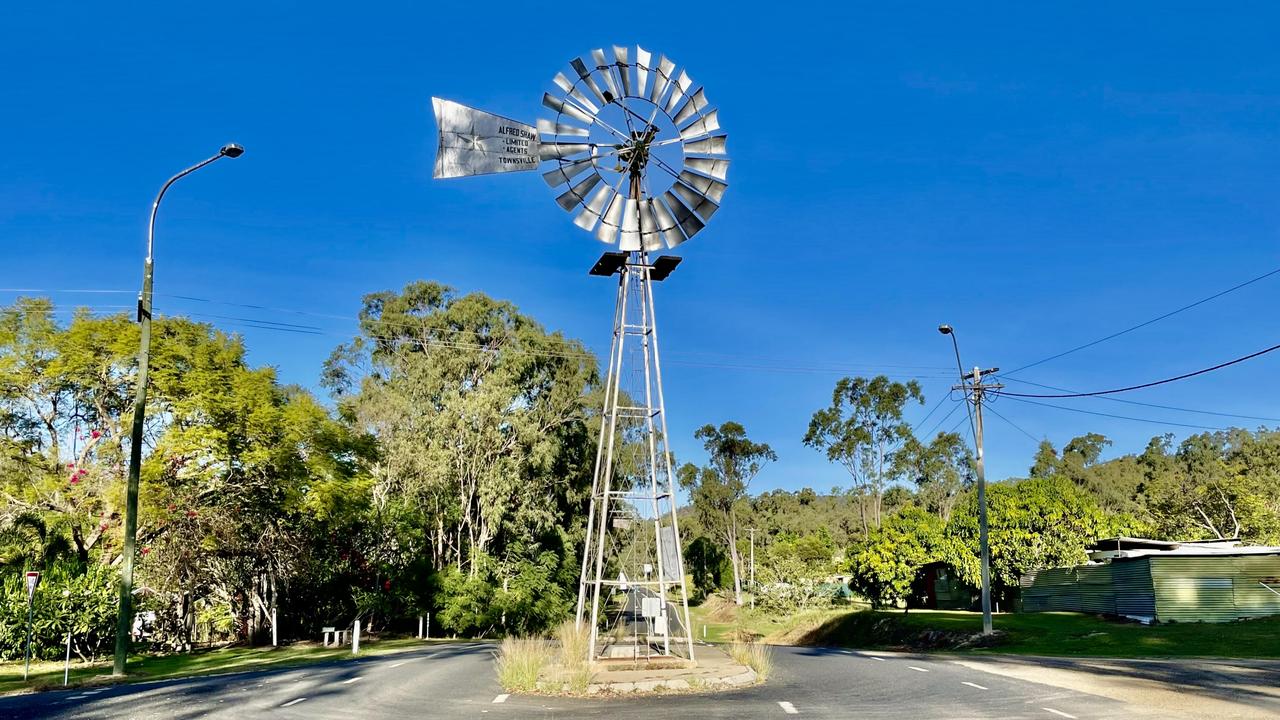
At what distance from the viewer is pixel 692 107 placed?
63.4 feet

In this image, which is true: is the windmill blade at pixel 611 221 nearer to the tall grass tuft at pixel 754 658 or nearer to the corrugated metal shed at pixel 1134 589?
the tall grass tuft at pixel 754 658

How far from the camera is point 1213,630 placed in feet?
95.0

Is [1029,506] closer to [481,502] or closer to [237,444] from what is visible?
[481,502]

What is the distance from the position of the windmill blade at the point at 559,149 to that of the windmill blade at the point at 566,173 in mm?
222

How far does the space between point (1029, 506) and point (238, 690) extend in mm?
39157

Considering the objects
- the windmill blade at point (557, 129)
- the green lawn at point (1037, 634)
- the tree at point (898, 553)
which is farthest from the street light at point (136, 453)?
the tree at point (898, 553)

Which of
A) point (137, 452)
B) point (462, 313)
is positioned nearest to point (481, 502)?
point (462, 313)

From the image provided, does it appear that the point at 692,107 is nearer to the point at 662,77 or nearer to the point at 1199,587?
the point at 662,77

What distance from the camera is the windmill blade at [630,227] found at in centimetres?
1892

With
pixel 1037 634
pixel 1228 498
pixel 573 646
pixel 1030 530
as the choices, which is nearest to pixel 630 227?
pixel 573 646

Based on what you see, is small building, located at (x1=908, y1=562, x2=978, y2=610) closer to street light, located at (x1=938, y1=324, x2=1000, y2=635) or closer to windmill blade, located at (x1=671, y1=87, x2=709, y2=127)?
street light, located at (x1=938, y1=324, x2=1000, y2=635)

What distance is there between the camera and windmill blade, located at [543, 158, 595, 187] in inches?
726

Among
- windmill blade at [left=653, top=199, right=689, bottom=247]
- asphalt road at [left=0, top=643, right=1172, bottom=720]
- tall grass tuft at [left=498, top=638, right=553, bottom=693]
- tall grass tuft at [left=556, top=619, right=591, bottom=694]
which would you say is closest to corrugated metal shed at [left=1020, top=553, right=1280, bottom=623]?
asphalt road at [left=0, top=643, right=1172, bottom=720]

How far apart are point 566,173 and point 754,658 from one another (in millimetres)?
11185
